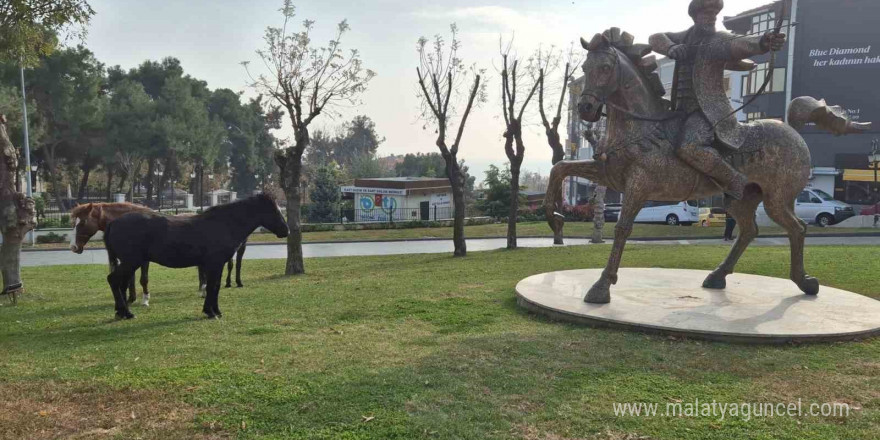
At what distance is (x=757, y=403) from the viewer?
433cm

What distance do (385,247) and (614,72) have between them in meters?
16.9

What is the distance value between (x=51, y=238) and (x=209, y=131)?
2483cm

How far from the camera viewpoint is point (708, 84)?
7.30 meters

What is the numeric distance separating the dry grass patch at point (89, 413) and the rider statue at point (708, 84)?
6414 mm

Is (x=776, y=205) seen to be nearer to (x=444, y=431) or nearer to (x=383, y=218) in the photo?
(x=444, y=431)

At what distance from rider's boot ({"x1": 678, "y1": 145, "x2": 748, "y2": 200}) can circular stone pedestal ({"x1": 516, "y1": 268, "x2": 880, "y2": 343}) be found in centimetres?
159

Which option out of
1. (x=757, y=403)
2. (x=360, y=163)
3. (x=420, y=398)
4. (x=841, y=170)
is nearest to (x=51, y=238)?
(x=420, y=398)

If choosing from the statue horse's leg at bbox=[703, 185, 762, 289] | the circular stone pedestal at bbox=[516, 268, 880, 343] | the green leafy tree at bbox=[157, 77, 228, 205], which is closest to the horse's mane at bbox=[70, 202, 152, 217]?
Answer: the circular stone pedestal at bbox=[516, 268, 880, 343]

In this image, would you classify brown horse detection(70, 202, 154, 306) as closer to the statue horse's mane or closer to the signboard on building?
the statue horse's mane

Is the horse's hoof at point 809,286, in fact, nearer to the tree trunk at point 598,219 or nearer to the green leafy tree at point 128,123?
the tree trunk at point 598,219

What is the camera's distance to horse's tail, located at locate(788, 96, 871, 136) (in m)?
7.80

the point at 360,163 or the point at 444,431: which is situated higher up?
the point at 360,163

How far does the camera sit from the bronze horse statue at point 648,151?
7.09 m

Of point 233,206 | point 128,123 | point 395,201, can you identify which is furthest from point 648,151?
point 128,123
